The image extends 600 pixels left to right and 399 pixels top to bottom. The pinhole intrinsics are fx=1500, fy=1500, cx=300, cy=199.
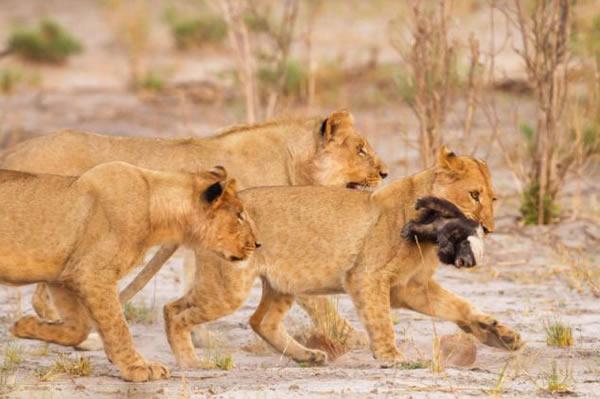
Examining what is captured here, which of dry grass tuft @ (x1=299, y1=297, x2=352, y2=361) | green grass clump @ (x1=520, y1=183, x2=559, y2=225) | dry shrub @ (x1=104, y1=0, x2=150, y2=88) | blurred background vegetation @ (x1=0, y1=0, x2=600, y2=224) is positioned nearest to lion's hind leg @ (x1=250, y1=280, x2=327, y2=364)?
dry grass tuft @ (x1=299, y1=297, x2=352, y2=361)

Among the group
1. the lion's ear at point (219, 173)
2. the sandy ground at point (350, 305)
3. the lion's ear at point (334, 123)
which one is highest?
the lion's ear at point (219, 173)

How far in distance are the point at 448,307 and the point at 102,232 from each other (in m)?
1.92

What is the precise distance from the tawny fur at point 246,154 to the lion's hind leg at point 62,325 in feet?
4.31

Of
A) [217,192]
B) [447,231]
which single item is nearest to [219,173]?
[217,192]

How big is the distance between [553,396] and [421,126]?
4.56m

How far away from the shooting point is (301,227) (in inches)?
304

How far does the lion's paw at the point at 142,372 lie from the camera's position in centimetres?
687

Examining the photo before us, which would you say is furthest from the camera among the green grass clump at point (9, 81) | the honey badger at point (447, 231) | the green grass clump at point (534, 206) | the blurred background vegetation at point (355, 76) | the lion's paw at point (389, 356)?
the green grass clump at point (9, 81)

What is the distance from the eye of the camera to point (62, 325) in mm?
7145

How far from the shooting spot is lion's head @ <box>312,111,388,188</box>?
9.01 meters

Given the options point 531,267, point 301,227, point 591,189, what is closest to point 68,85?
point 591,189

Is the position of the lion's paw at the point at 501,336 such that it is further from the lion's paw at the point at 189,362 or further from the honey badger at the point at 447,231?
the lion's paw at the point at 189,362

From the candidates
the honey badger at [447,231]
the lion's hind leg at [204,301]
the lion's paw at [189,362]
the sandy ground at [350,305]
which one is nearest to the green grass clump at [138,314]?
A: the sandy ground at [350,305]

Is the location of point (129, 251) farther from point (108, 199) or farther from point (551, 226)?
point (551, 226)
